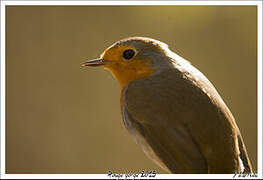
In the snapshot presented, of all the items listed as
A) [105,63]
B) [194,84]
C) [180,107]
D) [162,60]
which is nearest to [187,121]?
[180,107]

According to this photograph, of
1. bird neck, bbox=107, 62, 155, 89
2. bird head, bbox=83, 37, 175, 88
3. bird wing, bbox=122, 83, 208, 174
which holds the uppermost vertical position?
bird head, bbox=83, 37, 175, 88

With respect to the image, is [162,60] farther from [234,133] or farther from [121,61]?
[234,133]

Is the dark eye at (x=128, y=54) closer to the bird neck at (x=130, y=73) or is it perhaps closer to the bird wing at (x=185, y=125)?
the bird neck at (x=130, y=73)

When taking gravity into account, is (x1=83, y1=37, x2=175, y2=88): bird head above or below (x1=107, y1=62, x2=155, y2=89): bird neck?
above

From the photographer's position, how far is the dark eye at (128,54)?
1841mm

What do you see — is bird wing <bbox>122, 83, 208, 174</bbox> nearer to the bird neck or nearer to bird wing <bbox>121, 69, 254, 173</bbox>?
bird wing <bbox>121, 69, 254, 173</bbox>

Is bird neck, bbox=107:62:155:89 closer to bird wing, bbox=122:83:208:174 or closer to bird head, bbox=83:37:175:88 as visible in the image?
bird head, bbox=83:37:175:88

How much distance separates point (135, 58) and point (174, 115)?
43cm

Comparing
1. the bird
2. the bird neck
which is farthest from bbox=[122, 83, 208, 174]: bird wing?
the bird neck

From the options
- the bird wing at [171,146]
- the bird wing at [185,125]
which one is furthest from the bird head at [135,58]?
the bird wing at [171,146]

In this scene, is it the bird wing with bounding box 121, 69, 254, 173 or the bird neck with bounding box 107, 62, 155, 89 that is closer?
the bird wing with bounding box 121, 69, 254, 173

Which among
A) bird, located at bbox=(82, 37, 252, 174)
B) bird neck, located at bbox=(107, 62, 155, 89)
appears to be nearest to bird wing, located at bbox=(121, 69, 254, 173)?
bird, located at bbox=(82, 37, 252, 174)

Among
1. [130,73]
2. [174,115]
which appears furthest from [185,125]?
[130,73]

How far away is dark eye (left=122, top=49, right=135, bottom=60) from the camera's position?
6.04ft
